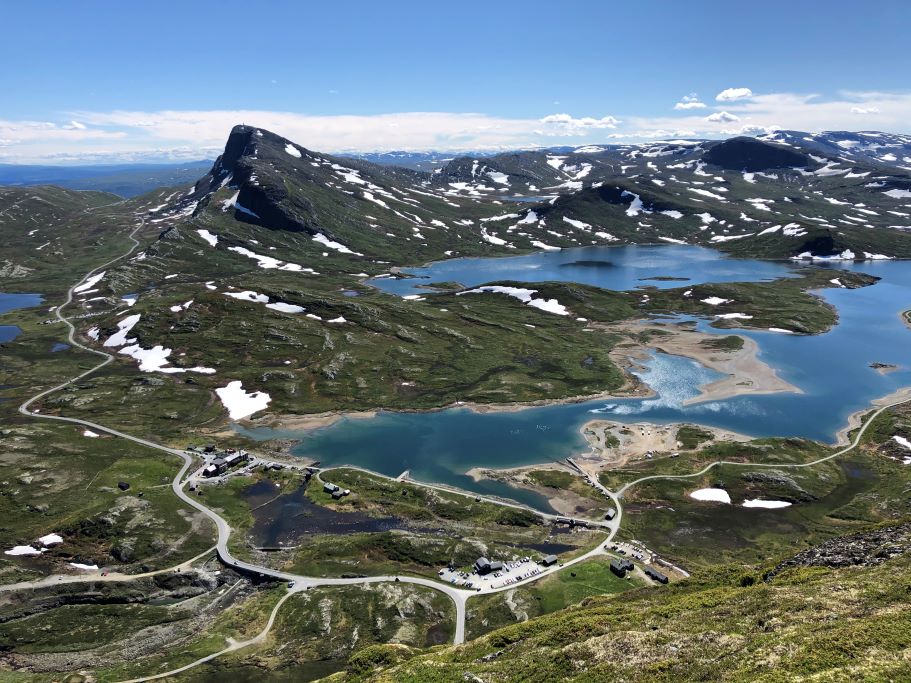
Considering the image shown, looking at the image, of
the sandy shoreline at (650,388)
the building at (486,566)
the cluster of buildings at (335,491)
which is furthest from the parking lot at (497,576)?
the sandy shoreline at (650,388)

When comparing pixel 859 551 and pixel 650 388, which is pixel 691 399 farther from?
pixel 859 551

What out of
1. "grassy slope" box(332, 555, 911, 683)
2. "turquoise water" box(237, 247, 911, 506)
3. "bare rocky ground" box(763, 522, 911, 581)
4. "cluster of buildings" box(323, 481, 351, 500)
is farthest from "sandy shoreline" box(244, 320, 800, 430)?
"grassy slope" box(332, 555, 911, 683)

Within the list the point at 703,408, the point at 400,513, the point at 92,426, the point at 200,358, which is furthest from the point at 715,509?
the point at 200,358

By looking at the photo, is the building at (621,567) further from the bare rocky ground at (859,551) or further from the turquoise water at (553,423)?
the bare rocky ground at (859,551)

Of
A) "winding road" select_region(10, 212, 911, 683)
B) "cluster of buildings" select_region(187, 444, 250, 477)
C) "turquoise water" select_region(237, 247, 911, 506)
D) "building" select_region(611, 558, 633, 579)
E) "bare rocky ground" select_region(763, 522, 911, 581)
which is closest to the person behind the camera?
"bare rocky ground" select_region(763, 522, 911, 581)

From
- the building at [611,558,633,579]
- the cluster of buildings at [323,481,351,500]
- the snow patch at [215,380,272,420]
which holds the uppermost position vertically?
the snow patch at [215,380,272,420]

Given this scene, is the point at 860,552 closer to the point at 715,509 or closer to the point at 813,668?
the point at 813,668

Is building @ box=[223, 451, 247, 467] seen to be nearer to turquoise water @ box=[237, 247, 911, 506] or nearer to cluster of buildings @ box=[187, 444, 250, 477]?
cluster of buildings @ box=[187, 444, 250, 477]

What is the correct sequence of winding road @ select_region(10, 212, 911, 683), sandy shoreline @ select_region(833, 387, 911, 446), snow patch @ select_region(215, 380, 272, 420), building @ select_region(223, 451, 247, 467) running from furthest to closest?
snow patch @ select_region(215, 380, 272, 420) → sandy shoreline @ select_region(833, 387, 911, 446) → building @ select_region(223, 451, 247, 467) → winding road @ select_region(10, 212, 911, 683)
